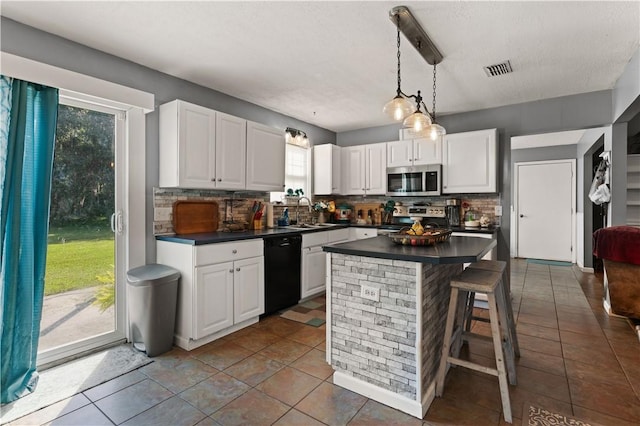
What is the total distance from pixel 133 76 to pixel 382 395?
3165 millimetres

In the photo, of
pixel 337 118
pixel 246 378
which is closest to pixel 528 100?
pixel 337 118

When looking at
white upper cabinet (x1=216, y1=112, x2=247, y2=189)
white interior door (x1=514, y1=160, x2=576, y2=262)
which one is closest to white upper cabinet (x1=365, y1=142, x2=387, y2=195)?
white upper cabinet (x1=216, y1=112, x2=247, y2=189)

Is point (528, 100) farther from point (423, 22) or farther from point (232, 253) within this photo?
point (232, 253)

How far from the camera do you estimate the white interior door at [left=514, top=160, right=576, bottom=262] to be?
20.7ft

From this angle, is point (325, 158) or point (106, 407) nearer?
point (106, 407)

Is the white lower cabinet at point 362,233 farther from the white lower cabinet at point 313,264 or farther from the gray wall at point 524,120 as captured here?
the gray wall at point 524,120

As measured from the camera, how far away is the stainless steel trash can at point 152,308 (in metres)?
2.49

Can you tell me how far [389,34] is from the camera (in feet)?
7.79

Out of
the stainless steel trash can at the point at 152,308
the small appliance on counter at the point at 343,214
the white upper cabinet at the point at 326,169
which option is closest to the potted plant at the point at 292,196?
the white upper cabinet at the point at 326,169

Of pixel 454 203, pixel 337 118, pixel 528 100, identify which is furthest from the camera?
pixel 337 118

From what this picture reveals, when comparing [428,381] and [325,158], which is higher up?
[325,158]

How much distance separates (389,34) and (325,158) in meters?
2.61

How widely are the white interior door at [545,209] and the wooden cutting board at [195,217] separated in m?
6.27

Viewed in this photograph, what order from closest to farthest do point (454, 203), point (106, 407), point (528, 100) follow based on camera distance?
point (106, 407)
point (528, 100)
point (454, 203)
